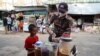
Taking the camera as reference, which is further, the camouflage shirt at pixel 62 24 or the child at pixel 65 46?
the camouflage shirt at pixel 62 24

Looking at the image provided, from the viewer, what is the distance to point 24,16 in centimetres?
2847

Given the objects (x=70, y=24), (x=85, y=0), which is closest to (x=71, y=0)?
(x=85, y=0)

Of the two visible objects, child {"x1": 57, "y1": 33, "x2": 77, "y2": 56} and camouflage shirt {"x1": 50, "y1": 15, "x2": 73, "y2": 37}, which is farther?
camouflage shirt {"x1": 50, "y1": 15, "x2": 73, "y2": 37}

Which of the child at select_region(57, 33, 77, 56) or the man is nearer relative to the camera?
the child at select_region(57, 33, 77, 56)

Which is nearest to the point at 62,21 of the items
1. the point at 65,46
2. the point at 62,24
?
the point at 62,24

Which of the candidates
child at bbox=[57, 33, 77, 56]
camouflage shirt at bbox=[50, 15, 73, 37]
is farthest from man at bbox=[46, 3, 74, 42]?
child at bbox=[57, 33, 77, 56]

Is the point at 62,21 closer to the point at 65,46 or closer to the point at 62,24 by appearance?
the point at 62,24

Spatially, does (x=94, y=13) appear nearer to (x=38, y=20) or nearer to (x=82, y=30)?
(x=82, y=30)

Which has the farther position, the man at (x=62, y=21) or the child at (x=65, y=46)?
the man at (x=62, y=21)

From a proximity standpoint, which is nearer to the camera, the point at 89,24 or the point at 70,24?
the point at 70,24

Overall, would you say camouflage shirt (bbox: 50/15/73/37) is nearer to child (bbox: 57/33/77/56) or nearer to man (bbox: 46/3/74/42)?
man (bbox: 46/3/74/42)

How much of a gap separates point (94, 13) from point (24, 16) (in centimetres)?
669

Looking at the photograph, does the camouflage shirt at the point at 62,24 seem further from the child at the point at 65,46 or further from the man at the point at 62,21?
the child at the point at 65,46

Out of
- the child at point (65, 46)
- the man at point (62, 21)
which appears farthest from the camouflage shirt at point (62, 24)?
the child at point (65, 46)
